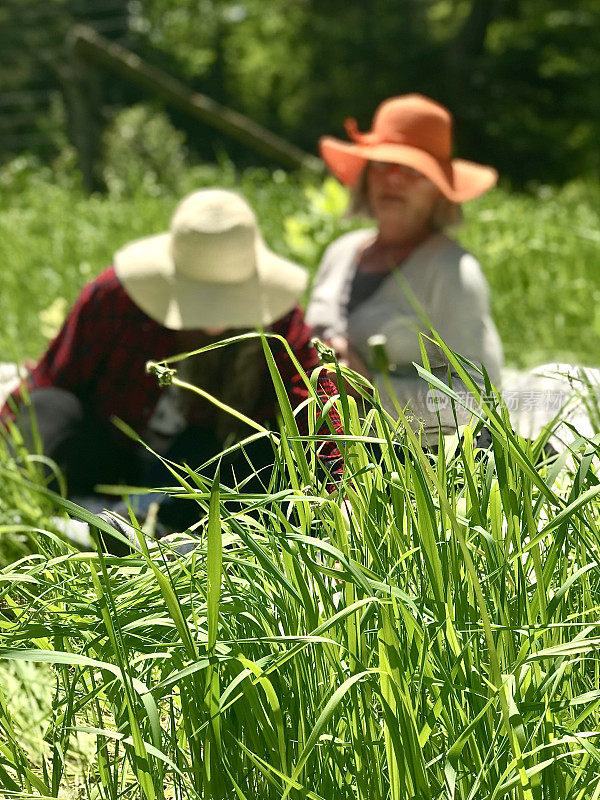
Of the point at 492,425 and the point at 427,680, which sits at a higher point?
the point at 492,425

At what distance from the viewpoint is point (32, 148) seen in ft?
40.0

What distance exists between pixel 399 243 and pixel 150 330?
1.11m

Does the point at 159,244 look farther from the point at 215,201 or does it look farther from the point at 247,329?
the point at 247,329

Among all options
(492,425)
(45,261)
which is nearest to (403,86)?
(45,261)

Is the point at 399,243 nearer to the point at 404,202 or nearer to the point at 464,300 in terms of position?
the point at 404,202

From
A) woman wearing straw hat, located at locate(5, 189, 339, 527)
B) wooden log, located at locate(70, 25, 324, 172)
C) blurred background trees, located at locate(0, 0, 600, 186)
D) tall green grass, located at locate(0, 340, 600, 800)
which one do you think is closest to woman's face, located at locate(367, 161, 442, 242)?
woman wearing straw hat, located at locate(5, 189, 339, 527)

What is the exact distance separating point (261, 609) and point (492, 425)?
29 cm

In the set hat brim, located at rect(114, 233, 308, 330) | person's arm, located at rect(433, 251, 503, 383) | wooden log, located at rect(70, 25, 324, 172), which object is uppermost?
wooden log, located at rect(70, 25, 324, 172)

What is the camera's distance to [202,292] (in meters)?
2.41

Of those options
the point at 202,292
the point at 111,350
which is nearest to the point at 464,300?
the point at 202,292

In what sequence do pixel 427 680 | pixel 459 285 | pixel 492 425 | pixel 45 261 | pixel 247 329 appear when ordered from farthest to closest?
pixel 45 261, pixel 459 285, pixel 247 329, pixel 492 425, pixel 427 680

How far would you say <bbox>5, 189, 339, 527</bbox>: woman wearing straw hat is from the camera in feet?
7.76

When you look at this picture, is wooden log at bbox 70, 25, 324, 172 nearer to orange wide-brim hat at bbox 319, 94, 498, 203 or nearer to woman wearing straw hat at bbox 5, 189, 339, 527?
orange wide-brim hat at bbox 319, 94, 498, 203

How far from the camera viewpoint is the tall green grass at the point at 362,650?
0.87 m
